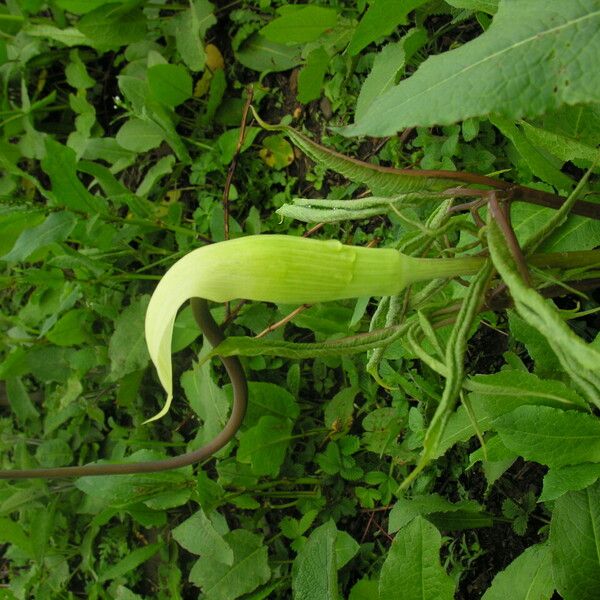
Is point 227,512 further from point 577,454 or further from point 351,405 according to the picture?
point 577,454

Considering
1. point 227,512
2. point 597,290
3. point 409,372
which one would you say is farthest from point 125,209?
point 597,290

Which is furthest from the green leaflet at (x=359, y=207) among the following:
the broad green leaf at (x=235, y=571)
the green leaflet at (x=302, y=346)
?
the broad green leaf at (x=235, y=571)

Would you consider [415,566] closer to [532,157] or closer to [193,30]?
[532,157]

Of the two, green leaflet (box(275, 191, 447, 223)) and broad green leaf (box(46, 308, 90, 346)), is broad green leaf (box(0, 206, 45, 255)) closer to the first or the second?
broad green leaf (box(46, 308, 90, 346))

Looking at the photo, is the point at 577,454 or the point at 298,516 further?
the point at 298,516

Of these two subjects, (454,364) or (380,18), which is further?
(380,18)

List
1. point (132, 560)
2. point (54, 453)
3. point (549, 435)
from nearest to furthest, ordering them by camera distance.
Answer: point (549, 435)
point (132, 560)
point (54, 453)

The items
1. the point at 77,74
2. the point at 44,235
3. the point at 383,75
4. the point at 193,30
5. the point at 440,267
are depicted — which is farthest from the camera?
the point at 77,74

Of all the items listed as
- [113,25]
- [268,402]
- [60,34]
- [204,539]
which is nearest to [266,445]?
[268,402]
